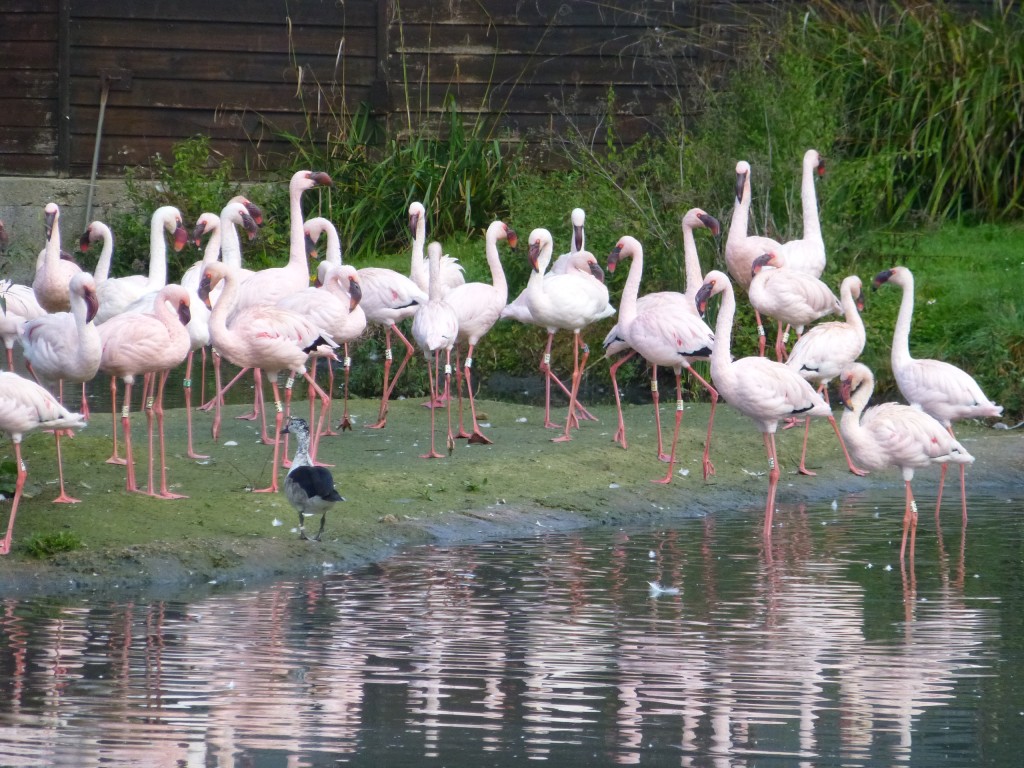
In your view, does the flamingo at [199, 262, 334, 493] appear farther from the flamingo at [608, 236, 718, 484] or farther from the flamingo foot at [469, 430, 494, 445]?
the flamingo at [608, 236, 718, 484]

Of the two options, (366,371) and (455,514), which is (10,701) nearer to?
(455,514)

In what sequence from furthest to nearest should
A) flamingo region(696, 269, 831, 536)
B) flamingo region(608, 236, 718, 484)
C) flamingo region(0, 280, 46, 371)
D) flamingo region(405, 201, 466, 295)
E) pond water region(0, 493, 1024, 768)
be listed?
1. flamingo region(405, 201, 466, 295)
2. flamingo region(0, 280, 46, 371)
3. flamingo region(608, 236, 718, 484)
4. flamingo region(696, 269, 831, 536)
5. pond water region(0, 493, 1024, 768)

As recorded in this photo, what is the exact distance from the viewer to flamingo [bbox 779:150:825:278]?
Result: 10.4m

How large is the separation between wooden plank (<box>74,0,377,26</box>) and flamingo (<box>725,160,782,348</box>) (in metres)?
6.54

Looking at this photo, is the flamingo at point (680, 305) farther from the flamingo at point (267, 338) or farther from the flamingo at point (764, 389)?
the flamingo at point (267, 338)

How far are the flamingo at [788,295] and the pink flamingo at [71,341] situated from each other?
4.02 meters

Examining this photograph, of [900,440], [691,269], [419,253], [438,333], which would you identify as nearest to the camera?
[900,440]

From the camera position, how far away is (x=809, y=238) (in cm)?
1059

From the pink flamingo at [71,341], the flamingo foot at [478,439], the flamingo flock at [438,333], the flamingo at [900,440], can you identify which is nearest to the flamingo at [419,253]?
the flamingo flock at [438,333]

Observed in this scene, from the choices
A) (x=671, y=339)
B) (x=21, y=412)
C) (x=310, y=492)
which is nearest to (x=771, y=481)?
(x=671, y=339)

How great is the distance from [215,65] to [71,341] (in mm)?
8813

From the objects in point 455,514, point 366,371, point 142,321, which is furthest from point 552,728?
point 366,371

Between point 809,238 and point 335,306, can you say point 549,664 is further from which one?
point 809,238

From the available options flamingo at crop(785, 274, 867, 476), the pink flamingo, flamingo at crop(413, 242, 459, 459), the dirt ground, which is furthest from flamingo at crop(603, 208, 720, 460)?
the pink flamingo
